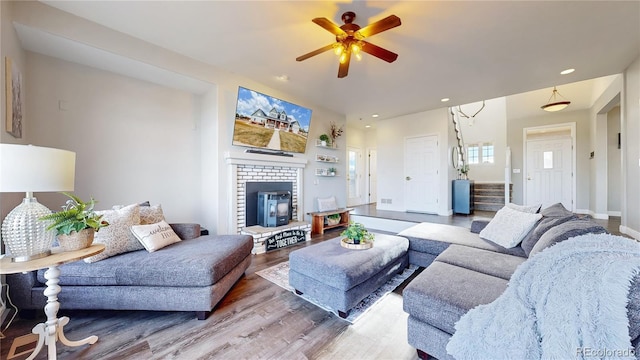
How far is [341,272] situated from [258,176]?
2593 millimetres

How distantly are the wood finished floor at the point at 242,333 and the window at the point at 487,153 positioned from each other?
25.6ft

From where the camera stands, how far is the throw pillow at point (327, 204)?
15.9 ft

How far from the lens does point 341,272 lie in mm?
1760

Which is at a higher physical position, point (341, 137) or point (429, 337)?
point (341, 137)

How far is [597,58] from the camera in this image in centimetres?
304

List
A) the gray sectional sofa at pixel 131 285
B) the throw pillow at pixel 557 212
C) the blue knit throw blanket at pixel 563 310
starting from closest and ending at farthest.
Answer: the blue knit throw blanket at pixel 563 310 → the gray sectional sofa at pixel 131 285 → the throw pillow at pixel 557 212

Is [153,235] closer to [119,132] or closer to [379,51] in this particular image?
[119,132]

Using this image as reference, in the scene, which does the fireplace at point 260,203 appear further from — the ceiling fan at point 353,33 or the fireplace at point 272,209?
the ceiling fan at point 353,33

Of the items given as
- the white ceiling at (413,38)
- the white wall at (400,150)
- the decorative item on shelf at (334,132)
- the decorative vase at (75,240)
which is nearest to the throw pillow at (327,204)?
the decorative item on shelf at (334,132)

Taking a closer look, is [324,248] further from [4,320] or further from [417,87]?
[417,87]

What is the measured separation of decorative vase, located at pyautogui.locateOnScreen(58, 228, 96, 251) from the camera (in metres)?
1.36

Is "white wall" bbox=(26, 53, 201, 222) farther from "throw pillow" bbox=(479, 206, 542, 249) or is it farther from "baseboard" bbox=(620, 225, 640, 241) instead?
"baseboard" bbox=(620, 225, 640, 241)

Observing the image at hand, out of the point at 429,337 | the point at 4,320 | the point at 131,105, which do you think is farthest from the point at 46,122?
the point at 429,337

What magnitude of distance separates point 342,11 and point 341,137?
3363mm
